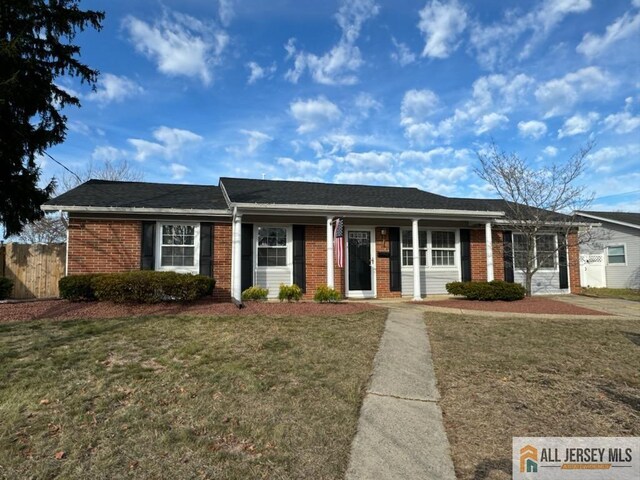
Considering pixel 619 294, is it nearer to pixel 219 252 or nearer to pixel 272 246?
pixel 272 246

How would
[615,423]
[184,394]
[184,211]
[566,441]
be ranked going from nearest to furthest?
[566,441] < [615,423] < [184,394] < [184,211]

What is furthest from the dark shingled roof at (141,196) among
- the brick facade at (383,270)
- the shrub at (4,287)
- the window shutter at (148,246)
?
the brick facade at (383,270)

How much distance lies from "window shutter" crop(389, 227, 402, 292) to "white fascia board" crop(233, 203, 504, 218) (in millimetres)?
1161

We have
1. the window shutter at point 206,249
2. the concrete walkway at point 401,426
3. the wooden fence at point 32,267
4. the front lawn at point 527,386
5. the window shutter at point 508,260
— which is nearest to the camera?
the concrete walkway at point 401,426

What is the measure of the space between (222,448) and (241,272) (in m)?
8.87

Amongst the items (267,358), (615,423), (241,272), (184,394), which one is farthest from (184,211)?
(615,423)

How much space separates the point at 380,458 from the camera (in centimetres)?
314

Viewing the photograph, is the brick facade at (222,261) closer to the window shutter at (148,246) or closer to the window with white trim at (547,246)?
the window shutter at (148,246)

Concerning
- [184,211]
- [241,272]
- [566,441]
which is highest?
[184,211]

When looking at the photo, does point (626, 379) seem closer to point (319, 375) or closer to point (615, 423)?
point (615, 423)

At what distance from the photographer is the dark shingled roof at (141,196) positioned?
1138cm

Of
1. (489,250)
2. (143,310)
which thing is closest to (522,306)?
(489,250)

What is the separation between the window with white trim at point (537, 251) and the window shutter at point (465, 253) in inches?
70.7

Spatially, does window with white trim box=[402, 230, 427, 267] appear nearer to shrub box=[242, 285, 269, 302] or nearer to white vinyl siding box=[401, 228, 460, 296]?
white vinyl siding box=[401, 228, 460, 296]
